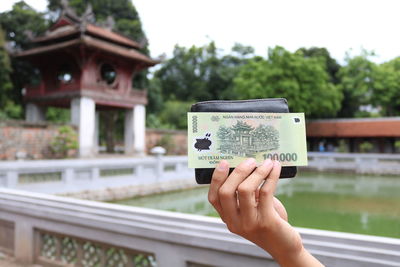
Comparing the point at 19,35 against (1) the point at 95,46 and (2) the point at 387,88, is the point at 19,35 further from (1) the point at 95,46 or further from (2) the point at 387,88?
(2) the point at 387,88

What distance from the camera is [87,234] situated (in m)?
2.10

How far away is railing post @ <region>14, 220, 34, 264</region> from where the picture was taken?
242 centimetres

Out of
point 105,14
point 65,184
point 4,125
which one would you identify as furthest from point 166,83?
point 65,184

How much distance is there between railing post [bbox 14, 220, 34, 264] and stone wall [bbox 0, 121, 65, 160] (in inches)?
351

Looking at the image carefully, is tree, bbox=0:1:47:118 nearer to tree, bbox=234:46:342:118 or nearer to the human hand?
tree, bbox=234:46:342:118

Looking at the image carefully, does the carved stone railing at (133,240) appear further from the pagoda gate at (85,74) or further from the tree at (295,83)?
the tree at (295,83)

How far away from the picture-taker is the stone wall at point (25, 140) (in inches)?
411

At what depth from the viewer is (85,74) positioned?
13305 millimetres

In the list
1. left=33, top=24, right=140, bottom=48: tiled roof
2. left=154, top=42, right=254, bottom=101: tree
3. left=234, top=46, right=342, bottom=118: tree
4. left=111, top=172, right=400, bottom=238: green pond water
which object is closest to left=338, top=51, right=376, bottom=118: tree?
left=234, top=46, right=342, bottom=118: tree

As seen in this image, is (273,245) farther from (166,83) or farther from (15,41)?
(166,83)

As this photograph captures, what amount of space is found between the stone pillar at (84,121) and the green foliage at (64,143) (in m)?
0.49

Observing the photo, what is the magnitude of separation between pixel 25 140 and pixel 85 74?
3.62m

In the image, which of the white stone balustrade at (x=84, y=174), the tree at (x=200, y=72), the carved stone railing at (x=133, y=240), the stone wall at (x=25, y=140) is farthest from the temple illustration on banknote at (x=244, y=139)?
the tree at (x=200, y=72)

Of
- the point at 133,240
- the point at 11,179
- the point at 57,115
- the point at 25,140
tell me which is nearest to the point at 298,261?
the point at 133,240
